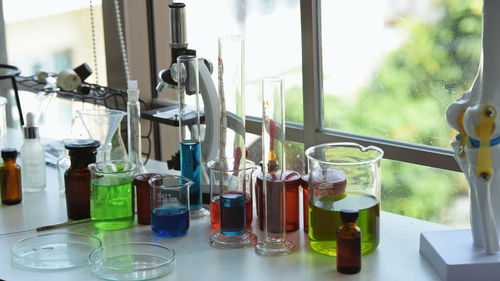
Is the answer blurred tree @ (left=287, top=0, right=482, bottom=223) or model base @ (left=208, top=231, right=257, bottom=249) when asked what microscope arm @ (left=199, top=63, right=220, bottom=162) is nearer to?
model base @ (left=208, top=231, right=257, bottom=249)

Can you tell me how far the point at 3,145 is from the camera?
2326mm

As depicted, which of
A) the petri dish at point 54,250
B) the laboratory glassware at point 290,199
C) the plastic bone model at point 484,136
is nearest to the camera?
the plastic bone model at point 484,136

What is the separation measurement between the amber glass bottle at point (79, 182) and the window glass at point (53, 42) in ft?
3.70

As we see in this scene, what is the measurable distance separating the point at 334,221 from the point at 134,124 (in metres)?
0.64

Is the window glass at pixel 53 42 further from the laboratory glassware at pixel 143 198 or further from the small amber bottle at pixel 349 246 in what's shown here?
the small amber bottle at pixel 349 246

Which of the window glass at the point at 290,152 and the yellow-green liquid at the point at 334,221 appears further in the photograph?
the window glass at the point at 290,152

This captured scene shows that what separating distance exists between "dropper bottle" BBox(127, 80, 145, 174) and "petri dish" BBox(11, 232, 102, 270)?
0.86ft

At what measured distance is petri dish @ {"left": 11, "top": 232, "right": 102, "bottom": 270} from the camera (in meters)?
1.66

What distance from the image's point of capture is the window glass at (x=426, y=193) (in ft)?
7.54

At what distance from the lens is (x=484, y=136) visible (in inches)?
57.7

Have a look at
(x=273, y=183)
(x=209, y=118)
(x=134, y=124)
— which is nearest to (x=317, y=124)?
(x=209, y=118)

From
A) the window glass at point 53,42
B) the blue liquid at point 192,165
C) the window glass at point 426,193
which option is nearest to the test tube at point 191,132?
the blue liquid at point 192,165

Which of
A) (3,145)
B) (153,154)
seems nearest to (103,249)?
(3,145)

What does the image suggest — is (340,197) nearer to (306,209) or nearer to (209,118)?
(306,209)
